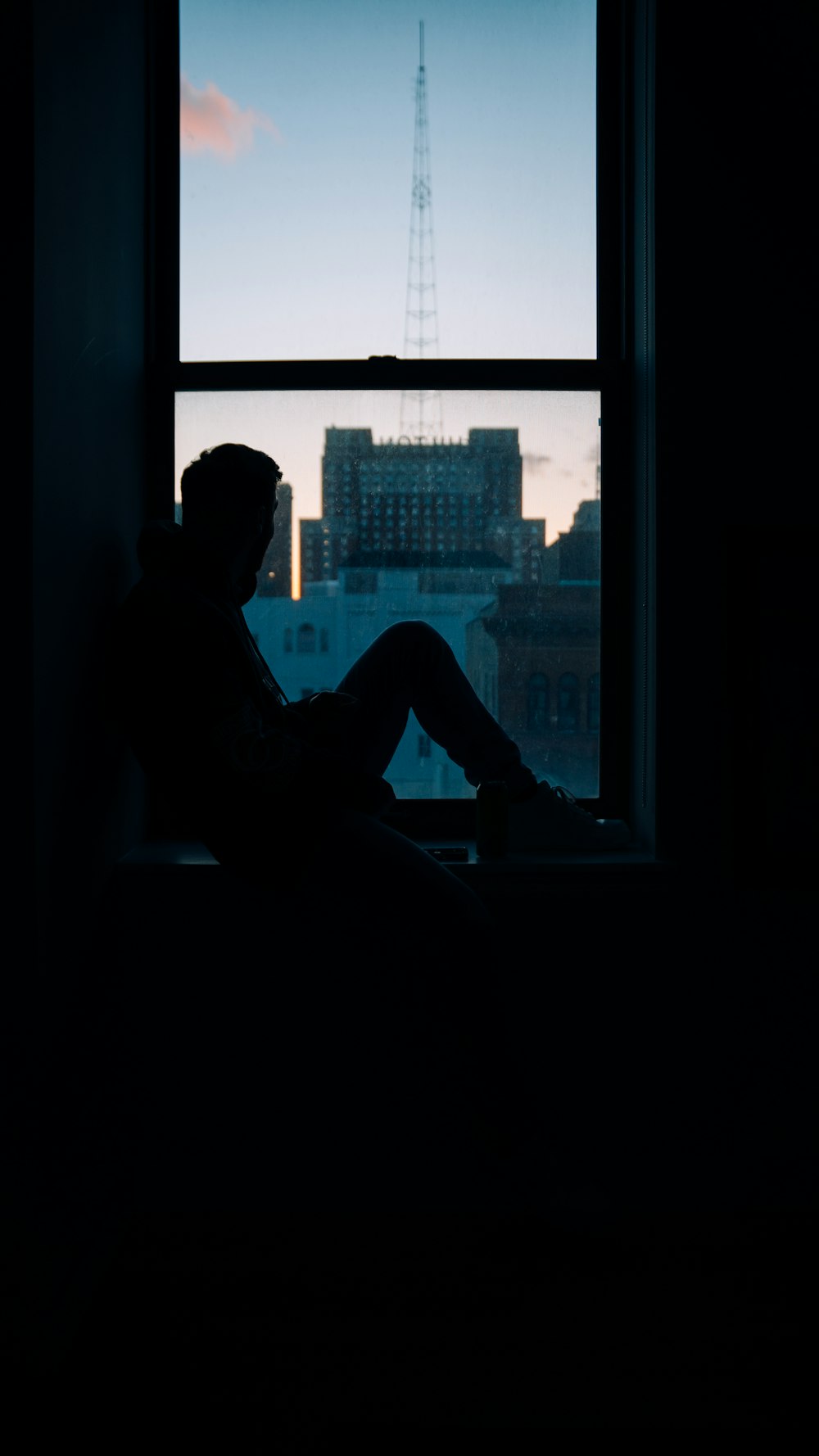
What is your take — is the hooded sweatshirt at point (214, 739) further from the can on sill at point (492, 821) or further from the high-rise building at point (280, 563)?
the high-rise building at point (280, 563)

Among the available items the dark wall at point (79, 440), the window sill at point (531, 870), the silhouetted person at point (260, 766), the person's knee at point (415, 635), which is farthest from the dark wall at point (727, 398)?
the dark wall at point (79, 440)

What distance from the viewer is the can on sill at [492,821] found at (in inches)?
79.3

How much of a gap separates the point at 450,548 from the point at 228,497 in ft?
2.02

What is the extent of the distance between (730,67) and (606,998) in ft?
6.20

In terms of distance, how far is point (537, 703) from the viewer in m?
2.26

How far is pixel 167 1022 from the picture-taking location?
1.90 metres

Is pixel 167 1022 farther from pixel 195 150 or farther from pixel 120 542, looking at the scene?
pixel 195 150

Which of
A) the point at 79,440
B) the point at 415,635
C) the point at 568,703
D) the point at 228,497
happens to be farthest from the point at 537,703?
the point at 79,440

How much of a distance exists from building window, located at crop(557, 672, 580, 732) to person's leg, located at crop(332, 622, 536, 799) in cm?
32

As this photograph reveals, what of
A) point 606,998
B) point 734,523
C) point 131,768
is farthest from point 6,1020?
point 734,523

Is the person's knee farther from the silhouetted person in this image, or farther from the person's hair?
the person's hair

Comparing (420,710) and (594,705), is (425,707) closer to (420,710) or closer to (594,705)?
(420,710)

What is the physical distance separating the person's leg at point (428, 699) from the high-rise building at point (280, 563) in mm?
379

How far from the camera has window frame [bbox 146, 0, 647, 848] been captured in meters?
2.20
